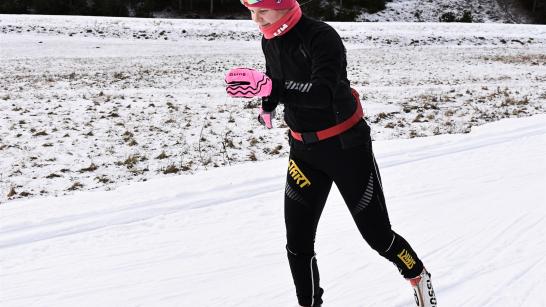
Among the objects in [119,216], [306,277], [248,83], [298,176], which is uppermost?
[248,83]

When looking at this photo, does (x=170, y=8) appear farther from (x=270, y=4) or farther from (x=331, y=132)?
(x=331, y=132)

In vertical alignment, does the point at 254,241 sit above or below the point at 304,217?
below

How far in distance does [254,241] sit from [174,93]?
7.96 meters

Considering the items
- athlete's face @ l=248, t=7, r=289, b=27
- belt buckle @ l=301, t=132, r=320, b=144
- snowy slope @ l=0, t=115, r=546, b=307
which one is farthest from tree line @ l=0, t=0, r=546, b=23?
belt buckle @ l=301, t=132, r=320, b=144

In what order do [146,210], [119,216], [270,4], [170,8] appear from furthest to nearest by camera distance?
[170,8], [146,210], [119,216], [270,4]

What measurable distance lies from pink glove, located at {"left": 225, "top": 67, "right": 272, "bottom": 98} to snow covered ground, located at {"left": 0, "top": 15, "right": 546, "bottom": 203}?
14.7 ft

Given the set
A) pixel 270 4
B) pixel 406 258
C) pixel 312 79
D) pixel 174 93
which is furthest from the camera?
pixel 174 93

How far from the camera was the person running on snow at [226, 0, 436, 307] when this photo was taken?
87.6 inches

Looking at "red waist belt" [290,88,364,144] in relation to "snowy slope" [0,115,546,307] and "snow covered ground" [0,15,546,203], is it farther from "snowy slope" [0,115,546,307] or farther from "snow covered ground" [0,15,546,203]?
"snow covered ground" [0,15,546,203]

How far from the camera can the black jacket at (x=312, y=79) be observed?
7.27ft

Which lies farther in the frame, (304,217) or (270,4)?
(304,217)

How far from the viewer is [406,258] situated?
264cm

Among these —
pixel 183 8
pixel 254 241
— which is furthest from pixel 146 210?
pixel 183 8

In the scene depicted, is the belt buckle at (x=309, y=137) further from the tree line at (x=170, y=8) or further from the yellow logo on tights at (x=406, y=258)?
the tree line at (x=170, y=8)
